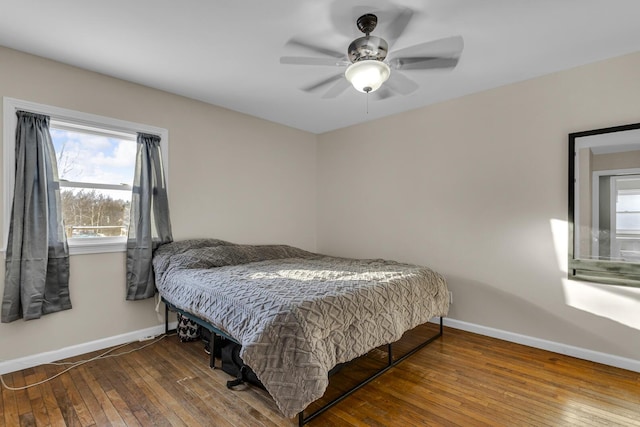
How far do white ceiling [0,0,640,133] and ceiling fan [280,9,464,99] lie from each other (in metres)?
0.07

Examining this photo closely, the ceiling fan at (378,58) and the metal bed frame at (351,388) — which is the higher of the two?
the ceiling fan at (378,58)

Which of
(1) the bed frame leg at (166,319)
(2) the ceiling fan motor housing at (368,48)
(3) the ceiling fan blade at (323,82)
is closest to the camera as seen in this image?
(2) the ceiling fan motor housing at (368,48)

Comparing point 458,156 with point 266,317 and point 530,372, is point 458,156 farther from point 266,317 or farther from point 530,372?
point 266,317

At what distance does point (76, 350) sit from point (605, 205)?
4686 mm

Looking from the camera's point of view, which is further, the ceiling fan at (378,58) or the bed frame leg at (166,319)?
the bed frame leg at (166,319)

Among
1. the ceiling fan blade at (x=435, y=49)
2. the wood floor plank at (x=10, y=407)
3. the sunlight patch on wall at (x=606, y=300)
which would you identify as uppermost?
the ceiling fan blade at (x=435, y=49)

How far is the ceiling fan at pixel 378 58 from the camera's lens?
2.09 metres

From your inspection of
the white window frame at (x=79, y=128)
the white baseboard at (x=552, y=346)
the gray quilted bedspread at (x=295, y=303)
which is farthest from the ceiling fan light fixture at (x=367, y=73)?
the white baseboard at (x=552, y=346)

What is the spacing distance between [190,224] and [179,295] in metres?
1.06

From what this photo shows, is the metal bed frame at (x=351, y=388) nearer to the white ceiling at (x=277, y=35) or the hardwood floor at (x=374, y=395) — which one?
the hardwood floor at (x=374, y=395)

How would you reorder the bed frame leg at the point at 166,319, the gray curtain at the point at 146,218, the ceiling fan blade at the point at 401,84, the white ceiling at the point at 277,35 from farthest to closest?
the bed frame leg at the point at 166,319 < the gray curtain at the point at 146,218 < the ceiling fan blade at the point at 401,84 < the white ceiling at the point at 277,35

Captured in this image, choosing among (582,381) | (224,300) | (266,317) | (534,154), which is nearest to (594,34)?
(534,154)

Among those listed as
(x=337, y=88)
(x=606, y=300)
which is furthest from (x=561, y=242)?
(x=337, y=88)

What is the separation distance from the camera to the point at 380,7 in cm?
198
